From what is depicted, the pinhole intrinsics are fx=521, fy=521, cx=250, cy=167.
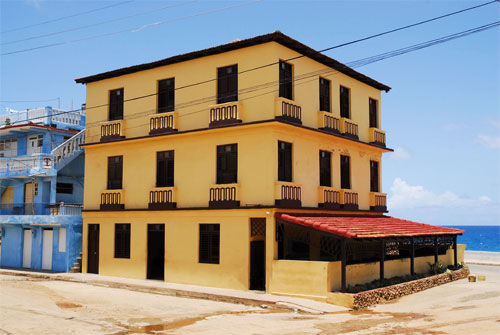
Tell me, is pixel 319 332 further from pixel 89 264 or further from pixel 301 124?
pixel 89 264

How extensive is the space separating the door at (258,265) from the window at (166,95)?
795 cm

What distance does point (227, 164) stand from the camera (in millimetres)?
23000

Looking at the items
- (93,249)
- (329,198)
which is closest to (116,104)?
(93,249)

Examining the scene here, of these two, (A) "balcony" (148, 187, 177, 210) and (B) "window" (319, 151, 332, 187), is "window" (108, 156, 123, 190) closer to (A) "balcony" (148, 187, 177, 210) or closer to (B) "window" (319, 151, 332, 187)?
(A) "balcony" (148, 187, 177, 210)

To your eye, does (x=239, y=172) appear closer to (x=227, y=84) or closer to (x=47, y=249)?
(x=227, y=84)

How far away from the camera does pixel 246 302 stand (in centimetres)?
1923

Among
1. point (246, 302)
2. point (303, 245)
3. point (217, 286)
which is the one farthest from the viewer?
point (303, 245)

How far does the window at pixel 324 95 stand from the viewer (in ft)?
81.8

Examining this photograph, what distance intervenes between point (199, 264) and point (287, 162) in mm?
6034

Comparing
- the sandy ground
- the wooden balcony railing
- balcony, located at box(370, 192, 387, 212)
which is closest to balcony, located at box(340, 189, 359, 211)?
balcony, located at box(370, 192, 387, 212)

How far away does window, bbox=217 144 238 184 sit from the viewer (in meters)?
22.8

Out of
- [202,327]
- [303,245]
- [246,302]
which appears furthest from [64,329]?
[303,245]

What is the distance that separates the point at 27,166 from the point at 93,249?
797cm

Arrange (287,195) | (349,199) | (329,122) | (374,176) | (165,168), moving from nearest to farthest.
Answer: (287,195) < (329,122) < (165,168) < (349,199) < (374,176)
